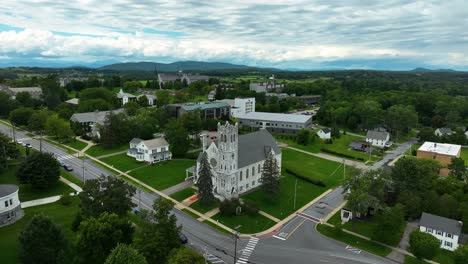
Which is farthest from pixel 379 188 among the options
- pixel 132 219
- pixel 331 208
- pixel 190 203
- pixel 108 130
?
pixel 108 130

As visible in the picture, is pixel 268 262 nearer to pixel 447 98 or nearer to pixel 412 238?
pixel 412 238

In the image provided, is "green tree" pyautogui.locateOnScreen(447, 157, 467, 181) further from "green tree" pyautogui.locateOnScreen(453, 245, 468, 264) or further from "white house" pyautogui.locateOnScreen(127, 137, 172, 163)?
"white house" pyautogui.locateOnScreen(127, 137, 172, 163)

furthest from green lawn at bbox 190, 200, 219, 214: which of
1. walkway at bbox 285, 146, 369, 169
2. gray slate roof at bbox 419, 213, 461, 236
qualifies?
walkway at bbox 285, 146, 369, 169

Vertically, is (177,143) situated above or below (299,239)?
above

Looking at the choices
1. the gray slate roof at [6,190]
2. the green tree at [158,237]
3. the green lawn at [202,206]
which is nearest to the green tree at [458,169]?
the green lawn at [202,206]

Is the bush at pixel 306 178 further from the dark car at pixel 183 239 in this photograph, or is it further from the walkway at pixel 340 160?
the dark car at pixel 183 239

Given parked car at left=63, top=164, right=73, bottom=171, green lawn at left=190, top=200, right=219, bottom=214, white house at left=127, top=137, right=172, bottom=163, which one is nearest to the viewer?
green lawn at left=190, top=200, right=219, bottom=214
